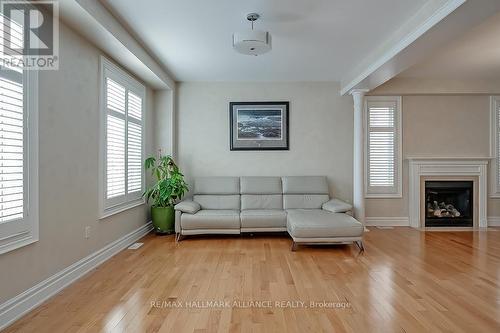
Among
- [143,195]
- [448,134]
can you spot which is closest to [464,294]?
[448,134]

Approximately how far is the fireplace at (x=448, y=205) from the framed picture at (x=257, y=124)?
113 inches

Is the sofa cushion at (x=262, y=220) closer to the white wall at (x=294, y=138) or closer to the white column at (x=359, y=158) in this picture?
the white wall at (x=294, y=138)

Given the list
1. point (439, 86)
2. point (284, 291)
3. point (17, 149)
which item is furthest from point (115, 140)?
point (439, 86)

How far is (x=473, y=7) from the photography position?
2396 millimetres

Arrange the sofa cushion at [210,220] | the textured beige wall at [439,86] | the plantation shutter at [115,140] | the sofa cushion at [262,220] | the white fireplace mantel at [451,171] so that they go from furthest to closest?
the white fireplace mantel at [451,171] < the textured beige wall at [439,86] < the sofa cushion at [262,220] < the sofa cushion at [210,220] < the plantation shutter at [115,140]

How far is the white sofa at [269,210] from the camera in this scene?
157 inches

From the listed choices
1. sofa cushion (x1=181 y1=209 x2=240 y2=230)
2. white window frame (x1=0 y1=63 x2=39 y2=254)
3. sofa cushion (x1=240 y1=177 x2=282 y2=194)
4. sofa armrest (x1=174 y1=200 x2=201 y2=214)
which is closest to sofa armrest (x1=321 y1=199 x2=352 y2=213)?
sofa cushion (x1=240 y1=177 x2=282 y2=194)

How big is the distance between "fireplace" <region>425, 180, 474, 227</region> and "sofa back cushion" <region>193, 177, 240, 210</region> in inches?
139

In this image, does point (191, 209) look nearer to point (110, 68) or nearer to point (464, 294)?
point (110, 68)

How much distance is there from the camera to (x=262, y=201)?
5.23m

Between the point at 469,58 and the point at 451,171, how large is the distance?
208cm

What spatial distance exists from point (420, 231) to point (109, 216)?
4934 millimetres

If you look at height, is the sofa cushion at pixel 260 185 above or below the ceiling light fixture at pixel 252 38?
below

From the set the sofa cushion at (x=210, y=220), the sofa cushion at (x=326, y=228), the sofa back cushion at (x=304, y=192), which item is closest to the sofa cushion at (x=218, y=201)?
the sofa cushion at (x=210, y=220)
